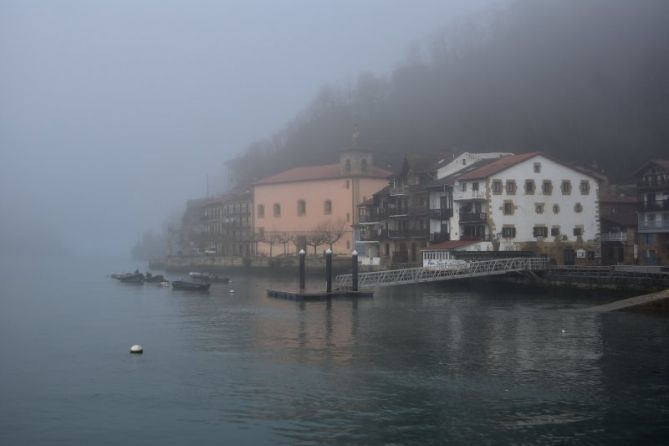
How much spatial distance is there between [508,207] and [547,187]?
4169 millimetres

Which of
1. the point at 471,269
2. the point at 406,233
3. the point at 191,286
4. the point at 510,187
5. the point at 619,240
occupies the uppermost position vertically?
the point at 510,187

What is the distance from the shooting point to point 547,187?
6625cm

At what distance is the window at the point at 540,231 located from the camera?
216 ft

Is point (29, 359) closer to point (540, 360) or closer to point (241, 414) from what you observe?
point (241, 414)

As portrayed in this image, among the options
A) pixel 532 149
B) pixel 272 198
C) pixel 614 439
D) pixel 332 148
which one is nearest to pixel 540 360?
pixel 614 439

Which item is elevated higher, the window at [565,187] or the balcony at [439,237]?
the window at [565,187]

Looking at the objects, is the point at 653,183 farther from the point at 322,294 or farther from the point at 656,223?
the point at 322,294

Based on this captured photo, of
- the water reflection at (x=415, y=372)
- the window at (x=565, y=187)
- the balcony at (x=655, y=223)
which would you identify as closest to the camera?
the water reflection at (x=415, y=372)

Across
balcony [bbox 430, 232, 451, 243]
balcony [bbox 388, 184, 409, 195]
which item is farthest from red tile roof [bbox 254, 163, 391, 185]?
balcony [bbox 430, 232, 451, 243]

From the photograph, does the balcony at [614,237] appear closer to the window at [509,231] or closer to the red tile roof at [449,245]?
the window at [509,231]

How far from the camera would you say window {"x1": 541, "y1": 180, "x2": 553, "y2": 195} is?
6619 cm

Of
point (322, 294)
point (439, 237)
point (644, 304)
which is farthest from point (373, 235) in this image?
point (644, 304)

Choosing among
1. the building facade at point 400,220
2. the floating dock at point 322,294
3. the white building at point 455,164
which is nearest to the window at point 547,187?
the white building at point 455,164

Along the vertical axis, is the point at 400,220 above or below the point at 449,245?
above
